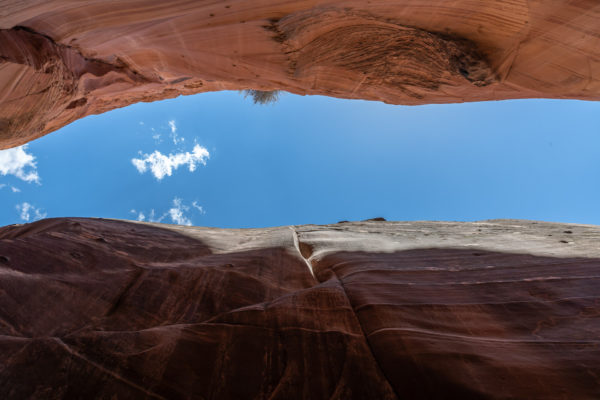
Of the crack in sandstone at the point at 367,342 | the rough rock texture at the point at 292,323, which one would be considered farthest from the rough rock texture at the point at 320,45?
the crack in sandstone at the point at 367,342

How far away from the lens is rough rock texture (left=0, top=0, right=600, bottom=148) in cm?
473

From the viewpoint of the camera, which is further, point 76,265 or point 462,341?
point 76,265

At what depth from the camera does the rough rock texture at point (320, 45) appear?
473cm

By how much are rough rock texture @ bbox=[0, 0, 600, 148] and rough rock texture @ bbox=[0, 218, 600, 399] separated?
3150 mm

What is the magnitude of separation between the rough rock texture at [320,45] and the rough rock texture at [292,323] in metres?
3.15

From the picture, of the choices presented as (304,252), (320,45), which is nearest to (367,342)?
(304,252)

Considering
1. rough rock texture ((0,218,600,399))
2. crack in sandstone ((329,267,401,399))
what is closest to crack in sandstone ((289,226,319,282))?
rough rock texture ((0,218,600,399))

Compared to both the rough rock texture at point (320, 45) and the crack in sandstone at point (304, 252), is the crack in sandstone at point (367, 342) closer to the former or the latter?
the crack in sandstone at point (304, 252)

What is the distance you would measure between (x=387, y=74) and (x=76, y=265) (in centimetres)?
655

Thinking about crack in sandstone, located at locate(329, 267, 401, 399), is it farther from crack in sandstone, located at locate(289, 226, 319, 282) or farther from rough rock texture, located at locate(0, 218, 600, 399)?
crack in sandstone, located at locate(289, 226, 319, 282)

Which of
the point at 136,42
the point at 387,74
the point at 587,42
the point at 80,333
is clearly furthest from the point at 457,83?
the point at 80,333

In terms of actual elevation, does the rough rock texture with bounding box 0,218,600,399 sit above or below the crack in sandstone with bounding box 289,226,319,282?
below

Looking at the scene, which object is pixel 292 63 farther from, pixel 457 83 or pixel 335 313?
pixel 335 313

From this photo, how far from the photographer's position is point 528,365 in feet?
7.77
